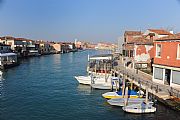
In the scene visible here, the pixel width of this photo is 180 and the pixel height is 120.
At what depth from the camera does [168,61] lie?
26.8 metres

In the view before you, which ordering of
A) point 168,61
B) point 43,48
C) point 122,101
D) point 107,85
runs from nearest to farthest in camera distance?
point 122,101 → point 168,61 → point 107,85 → point 43,48

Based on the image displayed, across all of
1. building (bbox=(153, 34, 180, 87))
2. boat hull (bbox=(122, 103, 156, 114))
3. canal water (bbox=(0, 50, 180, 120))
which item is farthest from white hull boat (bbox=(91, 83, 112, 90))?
boat hull (bbox=(122, 103, 156, 114))

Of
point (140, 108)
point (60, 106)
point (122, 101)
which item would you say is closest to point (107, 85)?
point (122, 101)

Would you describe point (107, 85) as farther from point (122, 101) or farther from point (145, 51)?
point (145, 51)

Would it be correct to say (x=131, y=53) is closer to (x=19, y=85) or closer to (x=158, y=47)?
(x=158, y=47)

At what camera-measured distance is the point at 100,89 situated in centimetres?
3466

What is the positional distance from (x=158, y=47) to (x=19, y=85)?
21.5 meters

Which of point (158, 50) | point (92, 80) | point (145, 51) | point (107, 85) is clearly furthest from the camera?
point (145, 51)

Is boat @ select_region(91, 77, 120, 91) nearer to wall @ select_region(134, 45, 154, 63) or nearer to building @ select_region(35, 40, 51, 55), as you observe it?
wall @ select_region(134, 45, 154, 63)

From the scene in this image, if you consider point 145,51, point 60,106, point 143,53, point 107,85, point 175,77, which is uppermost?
point 145,51

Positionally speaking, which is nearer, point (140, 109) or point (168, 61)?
point (140, 109)

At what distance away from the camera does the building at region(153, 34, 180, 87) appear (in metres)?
25.5

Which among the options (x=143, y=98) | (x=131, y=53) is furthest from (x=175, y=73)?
(x=131, y=53)

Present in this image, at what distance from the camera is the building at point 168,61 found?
25.5 meters
